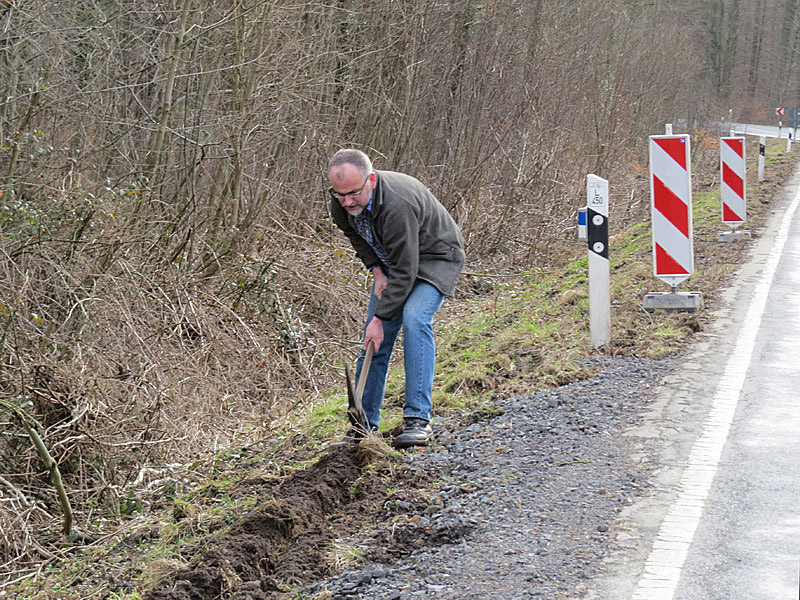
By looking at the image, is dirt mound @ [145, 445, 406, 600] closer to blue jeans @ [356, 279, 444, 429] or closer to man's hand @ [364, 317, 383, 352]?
blue jeans @ [356, 279, 444, 429]

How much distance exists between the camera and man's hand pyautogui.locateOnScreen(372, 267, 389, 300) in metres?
6.13

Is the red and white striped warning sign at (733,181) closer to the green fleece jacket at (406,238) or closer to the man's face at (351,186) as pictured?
the green fleece jacket at (406,238)

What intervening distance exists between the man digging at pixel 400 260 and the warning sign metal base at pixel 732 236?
9029mm

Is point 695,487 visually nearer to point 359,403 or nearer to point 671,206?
point 359,403

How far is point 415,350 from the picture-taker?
607cm

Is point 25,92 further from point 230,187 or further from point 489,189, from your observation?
point 489,189

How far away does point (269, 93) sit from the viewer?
11.9 m

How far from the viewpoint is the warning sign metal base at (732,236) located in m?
14.1

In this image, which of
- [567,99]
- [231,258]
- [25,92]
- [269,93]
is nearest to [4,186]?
[25,92]

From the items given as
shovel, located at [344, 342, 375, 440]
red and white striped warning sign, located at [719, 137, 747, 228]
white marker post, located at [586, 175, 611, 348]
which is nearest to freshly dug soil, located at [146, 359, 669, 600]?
shovel, located at [344, 342, 375, 440]

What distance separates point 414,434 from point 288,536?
1.21 metres

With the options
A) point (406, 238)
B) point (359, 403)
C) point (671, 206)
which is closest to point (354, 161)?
point (406, 238)

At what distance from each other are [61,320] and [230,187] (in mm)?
3810

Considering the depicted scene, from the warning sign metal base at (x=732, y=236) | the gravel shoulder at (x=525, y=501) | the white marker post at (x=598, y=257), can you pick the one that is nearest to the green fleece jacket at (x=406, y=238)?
the gravel shoulder at (x=525, y=501)
